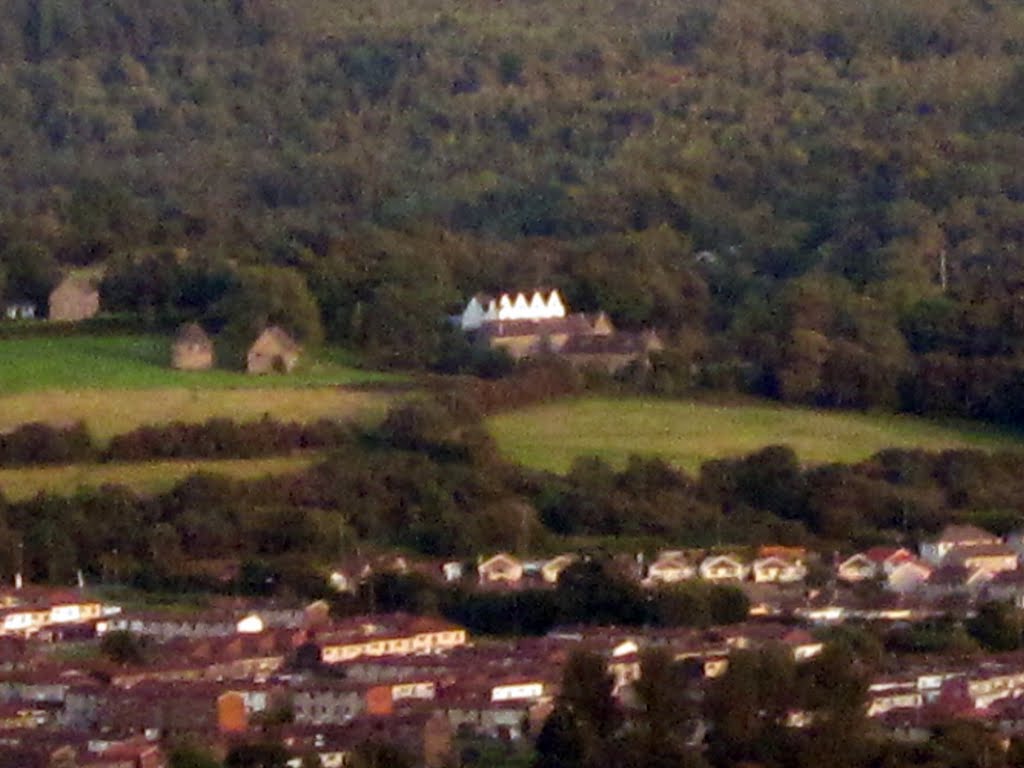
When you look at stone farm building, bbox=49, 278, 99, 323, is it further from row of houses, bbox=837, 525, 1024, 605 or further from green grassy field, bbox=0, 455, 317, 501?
row of houses, bbox=837, 525, 1024, 605

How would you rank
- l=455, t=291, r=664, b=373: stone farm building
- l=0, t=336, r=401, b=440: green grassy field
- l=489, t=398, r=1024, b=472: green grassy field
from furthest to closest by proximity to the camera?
1. l=455, t=291, r=664, b=373: stone farm building
2. l=0, t=336, r=401, b=440: green grassy field
3. l=489, t=398, r=1024, b=472: green grassy field

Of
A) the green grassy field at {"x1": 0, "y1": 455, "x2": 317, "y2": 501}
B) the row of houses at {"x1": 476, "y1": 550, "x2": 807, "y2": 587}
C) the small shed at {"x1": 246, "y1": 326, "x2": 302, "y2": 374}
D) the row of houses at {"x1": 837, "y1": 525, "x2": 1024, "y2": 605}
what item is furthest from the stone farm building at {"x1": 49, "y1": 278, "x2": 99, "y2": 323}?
the row of houses at {"x1": 837, "y1": 525, "x2": 1024, "y2": 605}

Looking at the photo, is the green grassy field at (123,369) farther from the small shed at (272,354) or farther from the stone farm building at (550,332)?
the stone farm building at (550,332)

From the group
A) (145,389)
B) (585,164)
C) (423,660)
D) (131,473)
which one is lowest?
(423,660)

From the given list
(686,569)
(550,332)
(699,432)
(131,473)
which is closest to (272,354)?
(550,332)

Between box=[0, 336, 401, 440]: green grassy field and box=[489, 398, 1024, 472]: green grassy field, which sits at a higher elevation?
box=[0, 336, 401, 440]: green grassy field

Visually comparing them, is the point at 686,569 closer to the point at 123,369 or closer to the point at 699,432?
the point at 699,432
